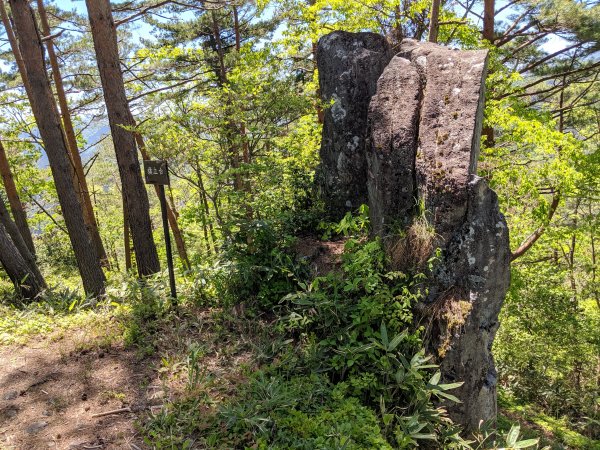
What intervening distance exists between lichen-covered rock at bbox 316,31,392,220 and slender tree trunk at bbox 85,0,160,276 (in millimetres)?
2837

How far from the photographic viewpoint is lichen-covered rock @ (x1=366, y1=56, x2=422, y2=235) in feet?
13.1

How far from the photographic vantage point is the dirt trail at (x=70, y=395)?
2832 millimetres

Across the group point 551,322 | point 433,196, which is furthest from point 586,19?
point 433,196

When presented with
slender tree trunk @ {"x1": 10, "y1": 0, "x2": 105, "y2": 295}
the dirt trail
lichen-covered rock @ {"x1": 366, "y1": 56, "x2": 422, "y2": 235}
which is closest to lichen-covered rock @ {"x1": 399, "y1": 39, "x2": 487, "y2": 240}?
lichen-covered rock @ {"x1": 366, "y1": 56, "x2": 422, "y2": 235}

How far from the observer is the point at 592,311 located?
10625 mm

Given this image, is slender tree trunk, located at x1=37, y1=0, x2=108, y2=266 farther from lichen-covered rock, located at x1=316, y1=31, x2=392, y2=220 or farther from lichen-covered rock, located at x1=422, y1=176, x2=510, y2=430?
lichen-covered rock, located at x1=422, y1=176, x2=510, y2=430

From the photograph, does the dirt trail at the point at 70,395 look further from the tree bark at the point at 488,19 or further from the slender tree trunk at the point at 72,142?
the tree bark at the point at 488,19

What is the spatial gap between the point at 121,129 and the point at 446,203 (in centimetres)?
469

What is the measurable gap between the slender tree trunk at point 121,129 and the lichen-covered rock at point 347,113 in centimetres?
284

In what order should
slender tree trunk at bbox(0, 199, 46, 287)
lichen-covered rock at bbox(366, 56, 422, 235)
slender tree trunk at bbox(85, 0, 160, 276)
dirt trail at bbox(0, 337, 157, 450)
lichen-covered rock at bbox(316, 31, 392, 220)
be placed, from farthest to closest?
slender tree trunk at bbox(0, 199, 46, 287), slender tree trunk at bbox(85, 0, 160, 276), lichen-covered rock at bbox(316, 31, 392, 220), lichen-covered rock at bbox(366, 56, 422, 235), dirt trail at bbox(0, 337, 157, 450)

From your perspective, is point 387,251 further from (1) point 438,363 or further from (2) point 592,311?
(2) point 592,311

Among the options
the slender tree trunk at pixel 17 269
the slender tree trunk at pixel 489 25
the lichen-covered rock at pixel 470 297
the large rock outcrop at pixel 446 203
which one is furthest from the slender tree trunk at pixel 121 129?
the slender tree trunk at pixel 489 25

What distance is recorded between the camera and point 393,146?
4.07 metres

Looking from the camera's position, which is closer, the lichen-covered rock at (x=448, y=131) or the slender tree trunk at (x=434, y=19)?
the lichen-covered rock at (x=448, y=131)
